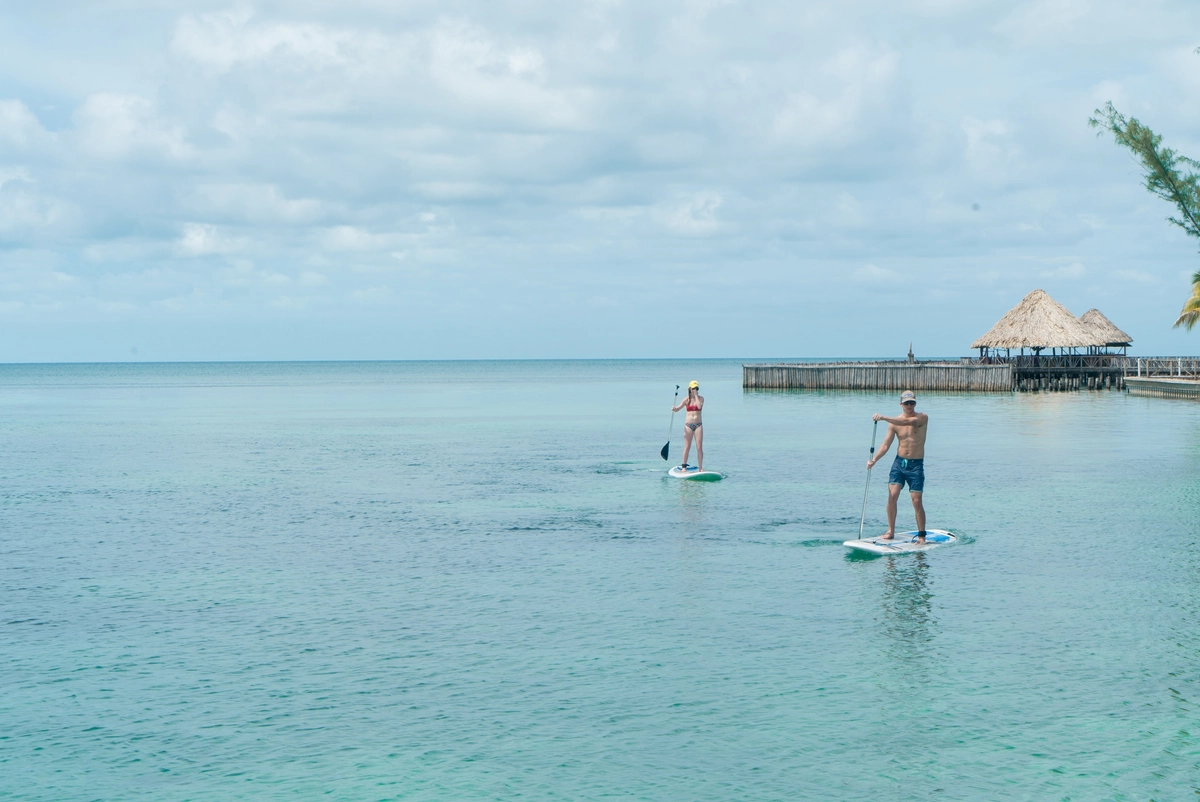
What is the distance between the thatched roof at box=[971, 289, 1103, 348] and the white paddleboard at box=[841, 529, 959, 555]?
56.2 meters

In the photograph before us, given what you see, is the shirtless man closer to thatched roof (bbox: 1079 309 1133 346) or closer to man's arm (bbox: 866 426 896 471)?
man's arm (bbox: 866 426 896 471)

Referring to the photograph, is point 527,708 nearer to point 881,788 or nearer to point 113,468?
point 881,788

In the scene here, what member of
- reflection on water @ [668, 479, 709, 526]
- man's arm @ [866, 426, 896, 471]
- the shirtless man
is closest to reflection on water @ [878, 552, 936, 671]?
the shirtless man

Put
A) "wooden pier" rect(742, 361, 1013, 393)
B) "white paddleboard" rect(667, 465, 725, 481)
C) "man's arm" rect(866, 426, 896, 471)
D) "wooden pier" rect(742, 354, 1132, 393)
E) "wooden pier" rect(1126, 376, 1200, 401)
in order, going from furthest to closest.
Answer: "wooden pier" rect(742, 354, 1132, 393), "wooden pier" rect(742, 361, 1013, 393), "wooden pier" rect(1126, 376, 1200, 401), "white paddleboard" rect(667, 465, 725, 481), "man's arm" rect(866, 426, 896, 471)

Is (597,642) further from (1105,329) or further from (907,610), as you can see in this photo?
(1105,329)

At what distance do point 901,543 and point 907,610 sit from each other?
11.2 ft

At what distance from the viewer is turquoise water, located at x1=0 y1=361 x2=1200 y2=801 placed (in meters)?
7.87

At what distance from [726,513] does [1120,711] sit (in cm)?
1070

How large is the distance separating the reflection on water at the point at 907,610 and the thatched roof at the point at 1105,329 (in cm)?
6781

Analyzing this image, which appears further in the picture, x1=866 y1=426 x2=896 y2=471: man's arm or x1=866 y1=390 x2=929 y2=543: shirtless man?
x1=866 y1=390 x2=929 y2=543: shirtless man

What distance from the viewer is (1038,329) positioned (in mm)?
68938

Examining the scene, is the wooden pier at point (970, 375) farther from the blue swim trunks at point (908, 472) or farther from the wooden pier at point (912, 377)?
the blue swim trunks at point (908, 472)

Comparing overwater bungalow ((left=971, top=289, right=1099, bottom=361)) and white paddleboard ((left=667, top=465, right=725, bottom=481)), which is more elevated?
overwater bungalow ((left=971, top=289, right=1099, bottom=361))

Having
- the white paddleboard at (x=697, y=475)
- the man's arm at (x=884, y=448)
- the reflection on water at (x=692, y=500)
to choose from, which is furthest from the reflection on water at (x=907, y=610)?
the white paddleboard at (x=697, y=475)
